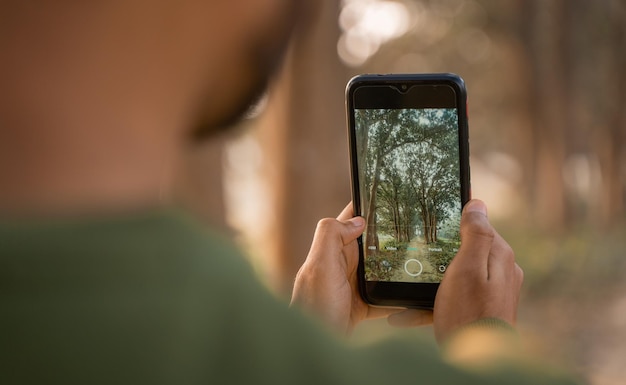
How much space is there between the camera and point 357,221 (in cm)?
107

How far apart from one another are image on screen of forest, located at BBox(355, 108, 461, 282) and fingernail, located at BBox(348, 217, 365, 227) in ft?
0.07

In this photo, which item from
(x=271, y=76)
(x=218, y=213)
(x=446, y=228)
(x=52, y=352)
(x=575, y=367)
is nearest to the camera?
(x=52, y=352)

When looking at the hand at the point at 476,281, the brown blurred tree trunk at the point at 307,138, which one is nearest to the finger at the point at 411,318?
the hand at the point at 476,281

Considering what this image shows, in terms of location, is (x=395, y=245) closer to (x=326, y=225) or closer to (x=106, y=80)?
(x=326, y=225)

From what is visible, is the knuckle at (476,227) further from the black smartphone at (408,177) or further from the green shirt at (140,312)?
the green shirt at (140,312)

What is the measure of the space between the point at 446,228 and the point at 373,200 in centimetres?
11

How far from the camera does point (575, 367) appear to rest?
10.7 feet

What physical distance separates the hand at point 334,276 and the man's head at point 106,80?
0.59 meters

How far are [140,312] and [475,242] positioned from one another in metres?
0.69

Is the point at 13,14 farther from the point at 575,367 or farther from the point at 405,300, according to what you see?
the point at 575,367

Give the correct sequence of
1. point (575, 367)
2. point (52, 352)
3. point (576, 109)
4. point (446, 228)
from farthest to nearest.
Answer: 1. point (576, 109)
2. point (575, 367)
3. point (446, 228)
4. point (52, 352)

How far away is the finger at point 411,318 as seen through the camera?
1.10 m

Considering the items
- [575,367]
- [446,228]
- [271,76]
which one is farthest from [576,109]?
[271,76]

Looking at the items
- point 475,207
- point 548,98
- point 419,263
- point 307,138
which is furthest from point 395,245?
point 548,98
